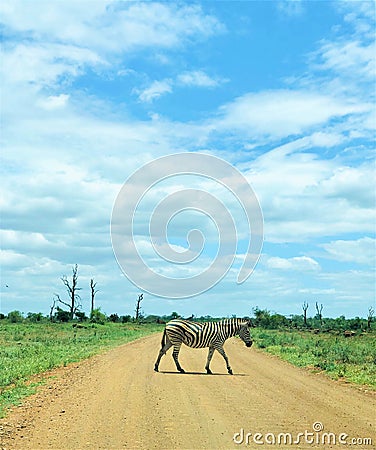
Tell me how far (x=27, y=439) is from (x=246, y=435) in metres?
3.54

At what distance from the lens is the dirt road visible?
886cm

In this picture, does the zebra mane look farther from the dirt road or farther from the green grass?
the green grass

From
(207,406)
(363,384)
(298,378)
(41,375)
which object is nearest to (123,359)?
(41,375)

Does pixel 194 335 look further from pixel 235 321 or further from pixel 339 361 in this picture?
pixel 339 361

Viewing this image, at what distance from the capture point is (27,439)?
9133 mm

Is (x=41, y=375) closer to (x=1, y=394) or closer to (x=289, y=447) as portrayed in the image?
(x=1, y=394)

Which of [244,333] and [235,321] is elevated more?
[235,321]

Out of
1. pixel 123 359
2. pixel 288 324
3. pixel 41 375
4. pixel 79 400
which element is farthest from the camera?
pixel 288 324

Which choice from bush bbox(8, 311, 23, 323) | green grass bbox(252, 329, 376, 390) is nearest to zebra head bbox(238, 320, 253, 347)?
green grass bbox(252, 329, 376, 390)

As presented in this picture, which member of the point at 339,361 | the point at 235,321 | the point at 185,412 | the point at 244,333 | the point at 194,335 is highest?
the point at 235,321

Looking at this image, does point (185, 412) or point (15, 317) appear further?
point (15, 317)

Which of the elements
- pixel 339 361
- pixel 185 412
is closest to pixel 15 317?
pixel 339 361

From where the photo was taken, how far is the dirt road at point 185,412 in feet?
29.1

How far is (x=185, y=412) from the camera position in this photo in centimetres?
1090
